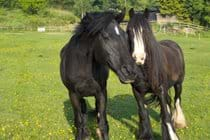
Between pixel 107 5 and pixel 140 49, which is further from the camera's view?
pixel 107 5

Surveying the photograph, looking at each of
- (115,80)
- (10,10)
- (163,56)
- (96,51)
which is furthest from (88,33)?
(10,10)

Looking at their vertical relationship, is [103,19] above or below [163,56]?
above

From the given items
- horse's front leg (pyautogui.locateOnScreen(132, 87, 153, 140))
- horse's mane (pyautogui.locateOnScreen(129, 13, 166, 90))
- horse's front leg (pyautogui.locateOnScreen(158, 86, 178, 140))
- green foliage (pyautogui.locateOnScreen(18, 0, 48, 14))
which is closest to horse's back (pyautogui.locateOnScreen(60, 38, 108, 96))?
horse's mane (pyautogui.locateOnScreen(129, 13, 166, 90))

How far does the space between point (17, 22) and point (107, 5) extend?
139ft

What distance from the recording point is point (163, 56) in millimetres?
8078

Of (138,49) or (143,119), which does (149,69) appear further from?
(143,119)

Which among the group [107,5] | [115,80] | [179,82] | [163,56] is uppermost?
[163,56]

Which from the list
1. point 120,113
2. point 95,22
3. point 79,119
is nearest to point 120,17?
point 95,22

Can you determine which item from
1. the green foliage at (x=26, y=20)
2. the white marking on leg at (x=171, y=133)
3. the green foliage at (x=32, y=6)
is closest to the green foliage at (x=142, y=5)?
the green foliage at (x=32, y=6)

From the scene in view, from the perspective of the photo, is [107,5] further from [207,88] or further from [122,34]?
[122,34]

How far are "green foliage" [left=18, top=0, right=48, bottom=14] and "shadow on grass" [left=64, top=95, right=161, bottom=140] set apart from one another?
72337 millimetres

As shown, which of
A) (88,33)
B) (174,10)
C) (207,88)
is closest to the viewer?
(88,33)

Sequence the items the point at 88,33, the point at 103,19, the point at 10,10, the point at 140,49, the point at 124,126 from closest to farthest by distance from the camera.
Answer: the point at 103,19
the point at 88,33
the point at 140,49
the point at 124,126
the point at 10,10

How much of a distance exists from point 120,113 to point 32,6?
246 ft
